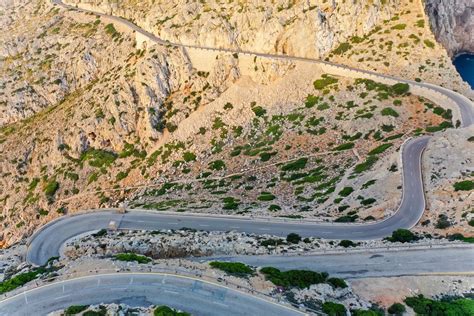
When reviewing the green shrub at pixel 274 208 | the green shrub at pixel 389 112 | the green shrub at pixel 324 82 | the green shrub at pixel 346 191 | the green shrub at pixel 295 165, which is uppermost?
the green shrub at pixel 324 82

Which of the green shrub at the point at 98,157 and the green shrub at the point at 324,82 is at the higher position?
the green shrub at the point at 324,82

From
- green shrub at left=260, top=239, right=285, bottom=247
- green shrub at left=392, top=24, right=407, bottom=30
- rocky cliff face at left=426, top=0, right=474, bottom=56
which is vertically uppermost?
rocky cliff face at left=426, top=0, right=474, bottom=56

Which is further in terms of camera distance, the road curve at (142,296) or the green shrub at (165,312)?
the road curve at (142,296)

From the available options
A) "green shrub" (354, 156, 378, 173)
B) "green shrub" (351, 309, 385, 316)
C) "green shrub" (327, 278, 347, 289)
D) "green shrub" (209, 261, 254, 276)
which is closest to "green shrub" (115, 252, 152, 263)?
"green shrub" (209, 261, 254, 276)

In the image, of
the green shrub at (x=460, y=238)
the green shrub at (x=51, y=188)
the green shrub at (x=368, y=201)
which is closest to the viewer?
the green shrub at (x=460, y=238)

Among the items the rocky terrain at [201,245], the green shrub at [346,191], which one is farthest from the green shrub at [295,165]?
the rocky terrain at [201,245]

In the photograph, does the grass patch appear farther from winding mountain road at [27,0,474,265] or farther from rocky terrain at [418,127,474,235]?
rocky terrain at [418,127,474,235]

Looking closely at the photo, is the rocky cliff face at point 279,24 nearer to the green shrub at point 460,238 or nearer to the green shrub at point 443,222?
the green shrub at point 443,222
